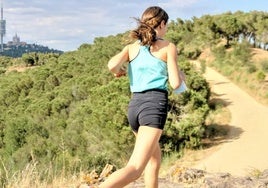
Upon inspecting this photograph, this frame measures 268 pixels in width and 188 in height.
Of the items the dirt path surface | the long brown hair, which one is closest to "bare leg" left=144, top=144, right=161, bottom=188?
the long brown hair

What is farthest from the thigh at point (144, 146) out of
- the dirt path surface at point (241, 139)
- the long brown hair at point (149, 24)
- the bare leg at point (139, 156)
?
the dirt path surface at point (241, 139)

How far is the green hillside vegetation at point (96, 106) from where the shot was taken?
46.1ft

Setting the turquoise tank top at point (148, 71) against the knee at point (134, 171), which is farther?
the turquoise tank top at point (148, 71)

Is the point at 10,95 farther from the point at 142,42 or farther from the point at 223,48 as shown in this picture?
the point at 142,42

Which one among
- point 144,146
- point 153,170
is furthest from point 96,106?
point 144,146

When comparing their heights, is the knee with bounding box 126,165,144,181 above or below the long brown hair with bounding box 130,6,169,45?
below

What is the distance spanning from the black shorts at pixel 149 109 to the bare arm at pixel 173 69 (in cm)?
16

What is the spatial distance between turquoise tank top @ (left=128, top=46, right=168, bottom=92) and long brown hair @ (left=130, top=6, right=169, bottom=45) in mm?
71

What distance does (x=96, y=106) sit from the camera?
17406mm

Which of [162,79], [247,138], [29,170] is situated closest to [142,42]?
[162,79]

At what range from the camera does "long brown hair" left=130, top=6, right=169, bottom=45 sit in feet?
12.0

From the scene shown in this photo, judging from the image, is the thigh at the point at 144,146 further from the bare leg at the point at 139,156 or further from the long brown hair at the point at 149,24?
the long brown hair at the point at 149,24

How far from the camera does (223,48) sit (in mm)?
35812

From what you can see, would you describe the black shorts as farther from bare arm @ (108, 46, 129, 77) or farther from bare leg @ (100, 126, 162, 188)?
bare arm @ (108, 46, 129, 77)
